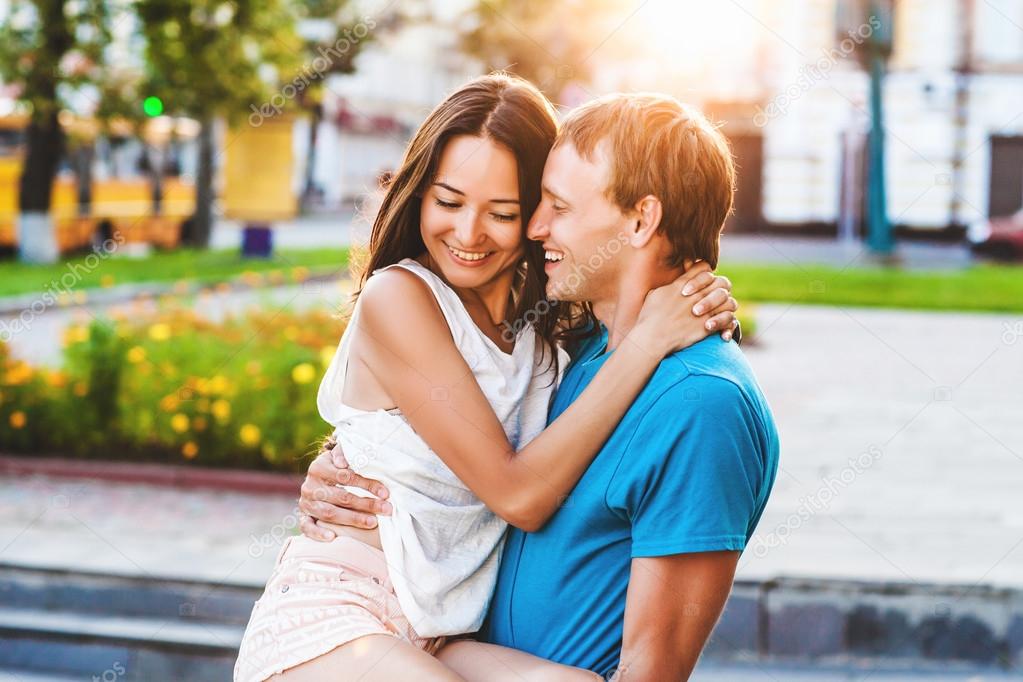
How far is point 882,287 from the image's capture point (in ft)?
58.5

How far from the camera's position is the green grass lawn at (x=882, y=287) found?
16.3m

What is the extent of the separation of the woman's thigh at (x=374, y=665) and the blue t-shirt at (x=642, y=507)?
0.18 m

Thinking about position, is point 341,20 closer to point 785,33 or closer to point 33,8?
point 33,8

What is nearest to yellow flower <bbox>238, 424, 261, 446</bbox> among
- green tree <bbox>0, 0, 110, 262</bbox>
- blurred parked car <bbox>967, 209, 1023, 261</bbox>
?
green tree <bbox>0, 0, 110, 262</bbox>

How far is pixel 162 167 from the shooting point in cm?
2766

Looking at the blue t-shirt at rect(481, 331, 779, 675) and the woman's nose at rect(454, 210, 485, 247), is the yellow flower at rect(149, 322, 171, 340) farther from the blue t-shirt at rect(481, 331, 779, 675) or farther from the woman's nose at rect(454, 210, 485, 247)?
the blue t-shirt at rect(481, 331, 779, 675)

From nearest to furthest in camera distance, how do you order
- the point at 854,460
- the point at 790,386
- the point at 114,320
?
the point at 854,460 → the point at 114,320 → the point at 790,386

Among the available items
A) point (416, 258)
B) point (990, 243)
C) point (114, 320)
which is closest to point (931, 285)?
point (990, 243)

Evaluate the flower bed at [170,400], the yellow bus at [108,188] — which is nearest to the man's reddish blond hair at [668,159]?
the flower bed at [170,400]

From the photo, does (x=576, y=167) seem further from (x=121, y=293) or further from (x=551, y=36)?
(x=551, y=36)

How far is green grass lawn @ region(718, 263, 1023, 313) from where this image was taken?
16328mm

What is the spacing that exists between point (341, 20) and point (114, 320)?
1765 cm

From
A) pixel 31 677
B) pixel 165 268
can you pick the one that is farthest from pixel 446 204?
pixel 165 268

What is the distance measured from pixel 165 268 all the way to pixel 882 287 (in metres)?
10.6
